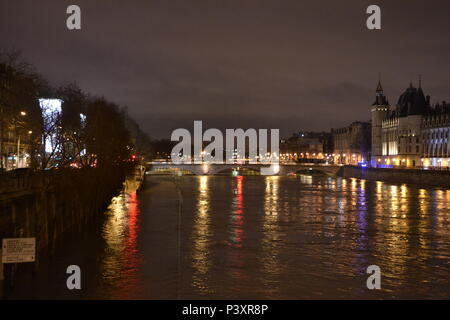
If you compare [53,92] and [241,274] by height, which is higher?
[53,92]

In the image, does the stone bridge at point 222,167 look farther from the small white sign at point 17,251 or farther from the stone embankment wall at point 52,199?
the small white sign at point 17,251

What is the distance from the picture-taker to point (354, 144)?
125m

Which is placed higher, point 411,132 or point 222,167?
point 411,132

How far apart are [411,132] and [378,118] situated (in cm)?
1660

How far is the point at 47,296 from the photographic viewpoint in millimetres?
13484

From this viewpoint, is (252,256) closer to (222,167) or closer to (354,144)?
(222,167)

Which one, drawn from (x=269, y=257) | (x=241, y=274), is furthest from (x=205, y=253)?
(x=241, y=274)

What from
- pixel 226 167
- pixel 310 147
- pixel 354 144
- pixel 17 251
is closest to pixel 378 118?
pixel 354 144


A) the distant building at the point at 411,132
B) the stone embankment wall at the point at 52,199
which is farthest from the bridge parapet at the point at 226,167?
the stone embankment wall at the point at 52,199

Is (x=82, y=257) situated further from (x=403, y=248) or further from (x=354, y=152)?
(x=354, y=152)

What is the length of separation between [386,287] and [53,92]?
38.2 metres

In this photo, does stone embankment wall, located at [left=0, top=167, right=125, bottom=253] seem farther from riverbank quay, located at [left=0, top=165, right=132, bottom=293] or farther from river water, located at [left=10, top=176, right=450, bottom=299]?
river water, located at [left=10, top=176, right=450, bottom=299]

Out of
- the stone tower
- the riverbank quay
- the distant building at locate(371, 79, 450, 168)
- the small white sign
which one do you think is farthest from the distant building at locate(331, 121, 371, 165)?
the small white sign

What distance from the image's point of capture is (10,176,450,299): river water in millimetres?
13953
